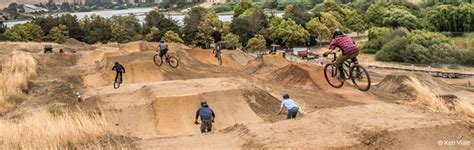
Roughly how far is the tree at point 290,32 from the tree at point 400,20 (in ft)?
69.2

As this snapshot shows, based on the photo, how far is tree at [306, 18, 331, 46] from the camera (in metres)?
86.9

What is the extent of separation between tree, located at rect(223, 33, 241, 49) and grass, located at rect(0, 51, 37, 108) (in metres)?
42.8

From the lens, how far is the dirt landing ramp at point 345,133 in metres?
11.5

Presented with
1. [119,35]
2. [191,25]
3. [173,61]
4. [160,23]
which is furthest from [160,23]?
[173,61]

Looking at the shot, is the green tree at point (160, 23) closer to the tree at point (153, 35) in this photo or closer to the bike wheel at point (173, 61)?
the tree at point (153, 35)

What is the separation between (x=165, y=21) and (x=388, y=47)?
1390 inches

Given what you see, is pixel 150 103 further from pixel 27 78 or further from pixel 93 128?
pixel 27 78

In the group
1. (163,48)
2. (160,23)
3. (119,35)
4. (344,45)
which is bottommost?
(119,35)

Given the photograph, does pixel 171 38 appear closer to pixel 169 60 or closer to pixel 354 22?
pixel 354 22

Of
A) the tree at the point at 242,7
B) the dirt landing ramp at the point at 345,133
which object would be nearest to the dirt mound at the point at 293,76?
the dirt landing ramp at the point at 345,133

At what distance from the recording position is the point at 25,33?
73250 millimetres

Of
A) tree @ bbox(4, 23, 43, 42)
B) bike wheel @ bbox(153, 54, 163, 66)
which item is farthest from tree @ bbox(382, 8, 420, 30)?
bike wheel @ bbox(153, 54, 163, 66)

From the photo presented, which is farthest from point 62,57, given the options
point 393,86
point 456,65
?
point 456,65

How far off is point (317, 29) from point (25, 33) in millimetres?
45784
